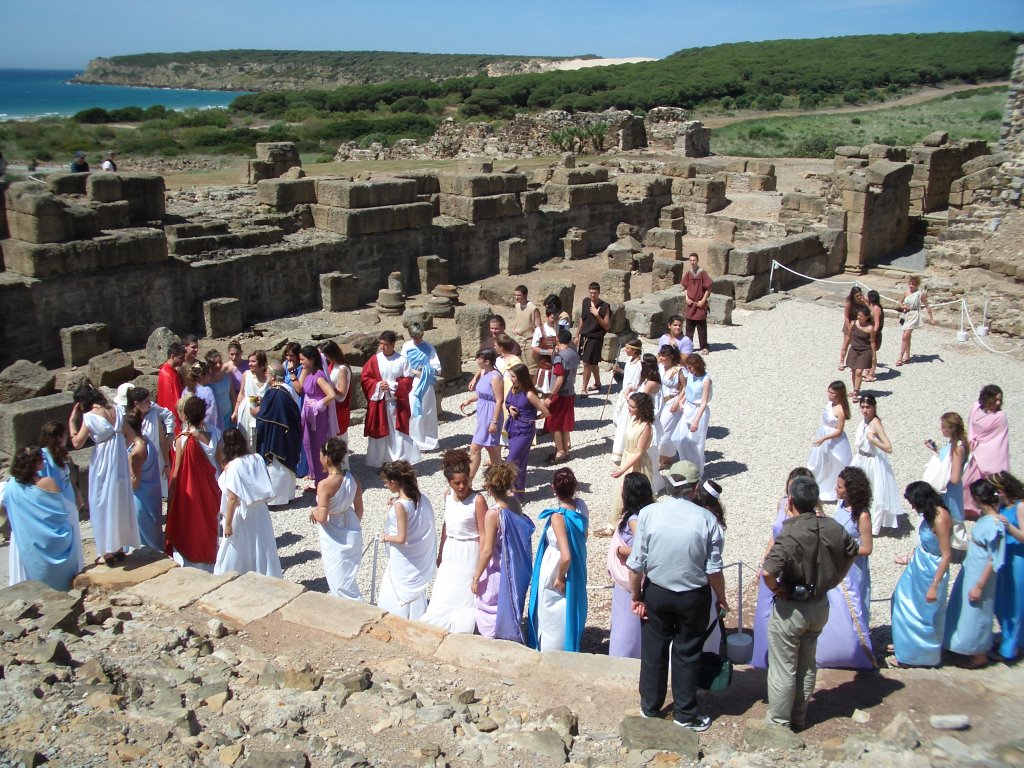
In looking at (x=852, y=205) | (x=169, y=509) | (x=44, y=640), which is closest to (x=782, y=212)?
(x=852, y=205)

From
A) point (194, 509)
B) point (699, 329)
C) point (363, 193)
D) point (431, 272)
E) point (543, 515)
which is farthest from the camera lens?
point (431, 272)

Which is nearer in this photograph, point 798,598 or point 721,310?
point 798,598

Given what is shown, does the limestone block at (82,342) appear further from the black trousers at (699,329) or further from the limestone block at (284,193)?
the black trousers at (699,329)

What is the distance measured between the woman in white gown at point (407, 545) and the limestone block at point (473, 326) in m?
7.74

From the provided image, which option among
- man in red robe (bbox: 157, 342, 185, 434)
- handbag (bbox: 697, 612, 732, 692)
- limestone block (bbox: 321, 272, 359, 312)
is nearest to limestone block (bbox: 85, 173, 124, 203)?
limestone block (bbox: 321, 272, 359, 312)

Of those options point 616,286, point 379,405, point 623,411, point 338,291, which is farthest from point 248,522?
point 616,286

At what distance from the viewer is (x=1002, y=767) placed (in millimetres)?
4402

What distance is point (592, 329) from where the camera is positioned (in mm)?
12062

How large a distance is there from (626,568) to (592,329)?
265 inches

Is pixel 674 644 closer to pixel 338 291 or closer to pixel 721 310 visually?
pixel 721 310

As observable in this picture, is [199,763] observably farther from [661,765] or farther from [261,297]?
[261,297]

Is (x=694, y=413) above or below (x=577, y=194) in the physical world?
below

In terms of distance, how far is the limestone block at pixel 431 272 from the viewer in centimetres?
1923

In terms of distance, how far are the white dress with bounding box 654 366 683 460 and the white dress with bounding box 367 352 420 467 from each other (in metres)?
2.67
